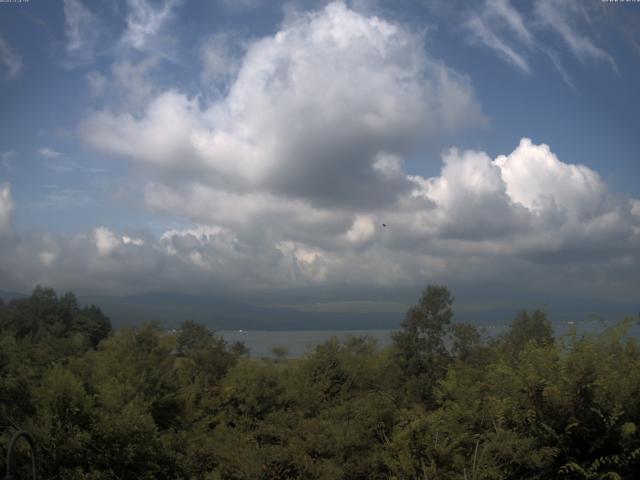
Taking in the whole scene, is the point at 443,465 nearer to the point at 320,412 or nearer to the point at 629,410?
the point at 629,410

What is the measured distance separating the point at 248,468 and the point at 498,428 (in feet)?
36.0

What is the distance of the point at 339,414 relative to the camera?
93.1 ft

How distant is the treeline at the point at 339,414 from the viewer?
48.0 feet

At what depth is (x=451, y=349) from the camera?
1661 inches

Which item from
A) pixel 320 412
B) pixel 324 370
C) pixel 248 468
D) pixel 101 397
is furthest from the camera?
pixel 324 370

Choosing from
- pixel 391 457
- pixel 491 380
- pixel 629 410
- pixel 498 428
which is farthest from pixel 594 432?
pixel 391 457

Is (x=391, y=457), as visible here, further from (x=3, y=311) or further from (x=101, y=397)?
(x=3, y=311)

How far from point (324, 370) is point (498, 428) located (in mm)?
22399

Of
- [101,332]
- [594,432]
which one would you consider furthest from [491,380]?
[101,332]

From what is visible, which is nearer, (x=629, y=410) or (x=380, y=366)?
(x=629, y=410)

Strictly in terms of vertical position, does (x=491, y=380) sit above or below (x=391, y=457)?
above

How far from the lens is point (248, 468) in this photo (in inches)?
882

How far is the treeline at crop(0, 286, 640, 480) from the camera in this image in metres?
14.6

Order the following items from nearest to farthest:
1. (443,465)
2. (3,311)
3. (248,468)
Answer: (443,465) < (248,468) < (3,311)
